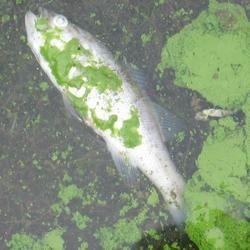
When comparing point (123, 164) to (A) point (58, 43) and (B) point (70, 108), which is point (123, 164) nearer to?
(B) point (70, 108)

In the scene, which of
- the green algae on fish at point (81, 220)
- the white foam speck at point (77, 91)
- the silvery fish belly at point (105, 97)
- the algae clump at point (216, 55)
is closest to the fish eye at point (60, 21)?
the silvery fish belly at point (105, 97)

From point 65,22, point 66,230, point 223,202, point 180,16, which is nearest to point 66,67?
point 65,22

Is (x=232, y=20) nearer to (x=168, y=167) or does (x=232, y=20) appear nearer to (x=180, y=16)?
(x=180, y=16)

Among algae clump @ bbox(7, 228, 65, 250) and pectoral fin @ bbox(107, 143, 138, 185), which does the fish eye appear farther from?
algae clump @ bbox(7, 228, 65, 250)

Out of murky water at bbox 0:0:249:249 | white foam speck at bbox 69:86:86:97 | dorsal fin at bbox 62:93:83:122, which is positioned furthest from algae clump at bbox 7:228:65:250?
white foam speck at bbox 69:86:86:97

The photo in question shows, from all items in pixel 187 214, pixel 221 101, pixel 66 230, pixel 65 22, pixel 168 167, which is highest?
pixel 65 22

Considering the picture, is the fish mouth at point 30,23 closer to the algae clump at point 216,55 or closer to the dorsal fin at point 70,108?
the dorsal fin at point 70,108
